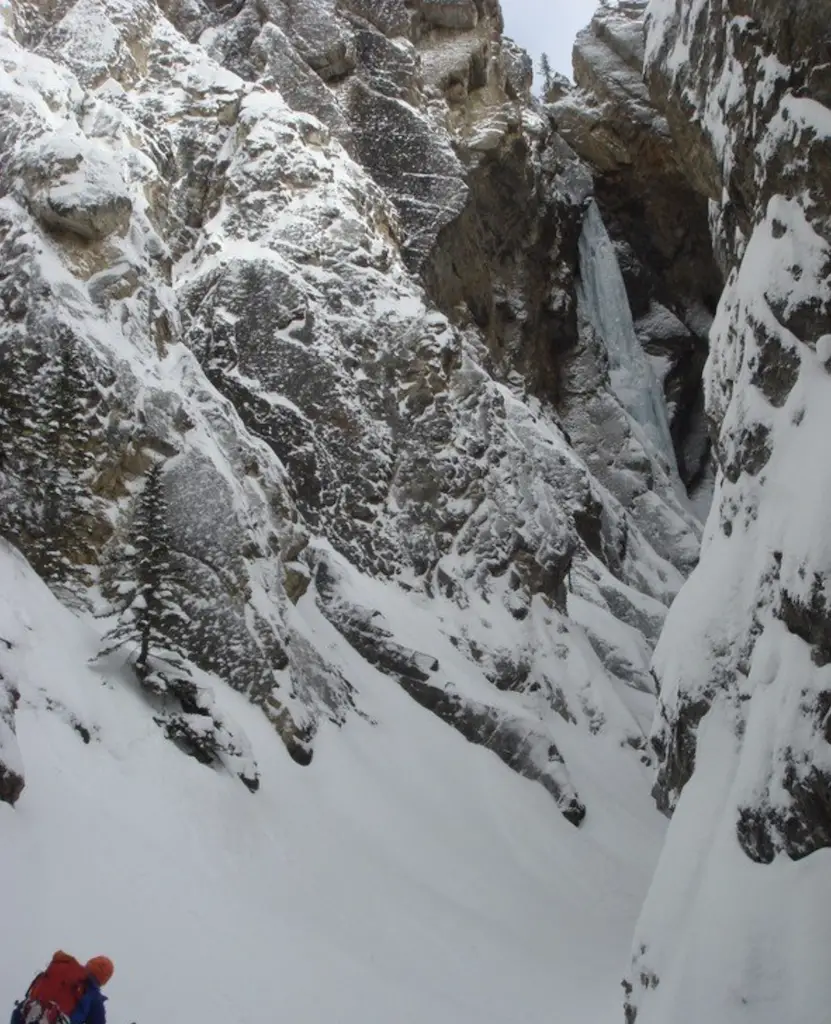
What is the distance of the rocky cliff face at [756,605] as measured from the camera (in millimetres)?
11305

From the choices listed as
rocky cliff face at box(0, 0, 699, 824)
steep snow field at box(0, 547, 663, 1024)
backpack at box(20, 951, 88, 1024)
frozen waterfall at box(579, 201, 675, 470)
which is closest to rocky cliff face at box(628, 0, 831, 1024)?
steep snow field at box(0, 547, 663, 1024)

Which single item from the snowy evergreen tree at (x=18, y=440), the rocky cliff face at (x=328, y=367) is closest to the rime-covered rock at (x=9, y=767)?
the rocky cliff face at (x=328, y=367)

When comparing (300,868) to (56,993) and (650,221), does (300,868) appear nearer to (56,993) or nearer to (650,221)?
(56,993)

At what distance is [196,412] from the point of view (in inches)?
904

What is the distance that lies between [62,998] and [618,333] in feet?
148

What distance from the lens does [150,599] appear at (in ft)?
62.1

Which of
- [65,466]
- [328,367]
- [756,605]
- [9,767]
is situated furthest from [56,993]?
[328,367]

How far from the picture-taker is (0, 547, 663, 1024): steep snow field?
12.3 meters

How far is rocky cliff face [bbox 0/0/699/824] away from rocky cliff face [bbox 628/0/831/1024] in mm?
7888

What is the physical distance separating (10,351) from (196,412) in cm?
392

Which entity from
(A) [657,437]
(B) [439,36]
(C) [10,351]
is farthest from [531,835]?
(B) [439,36]

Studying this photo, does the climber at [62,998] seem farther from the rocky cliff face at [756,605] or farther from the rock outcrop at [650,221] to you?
the rock outcrop at [650,221]

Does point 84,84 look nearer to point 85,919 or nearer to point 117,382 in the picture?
point 117,382

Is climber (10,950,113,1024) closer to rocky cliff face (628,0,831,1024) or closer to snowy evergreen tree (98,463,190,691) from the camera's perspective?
rocky cliff face (628,0,831,1024)
